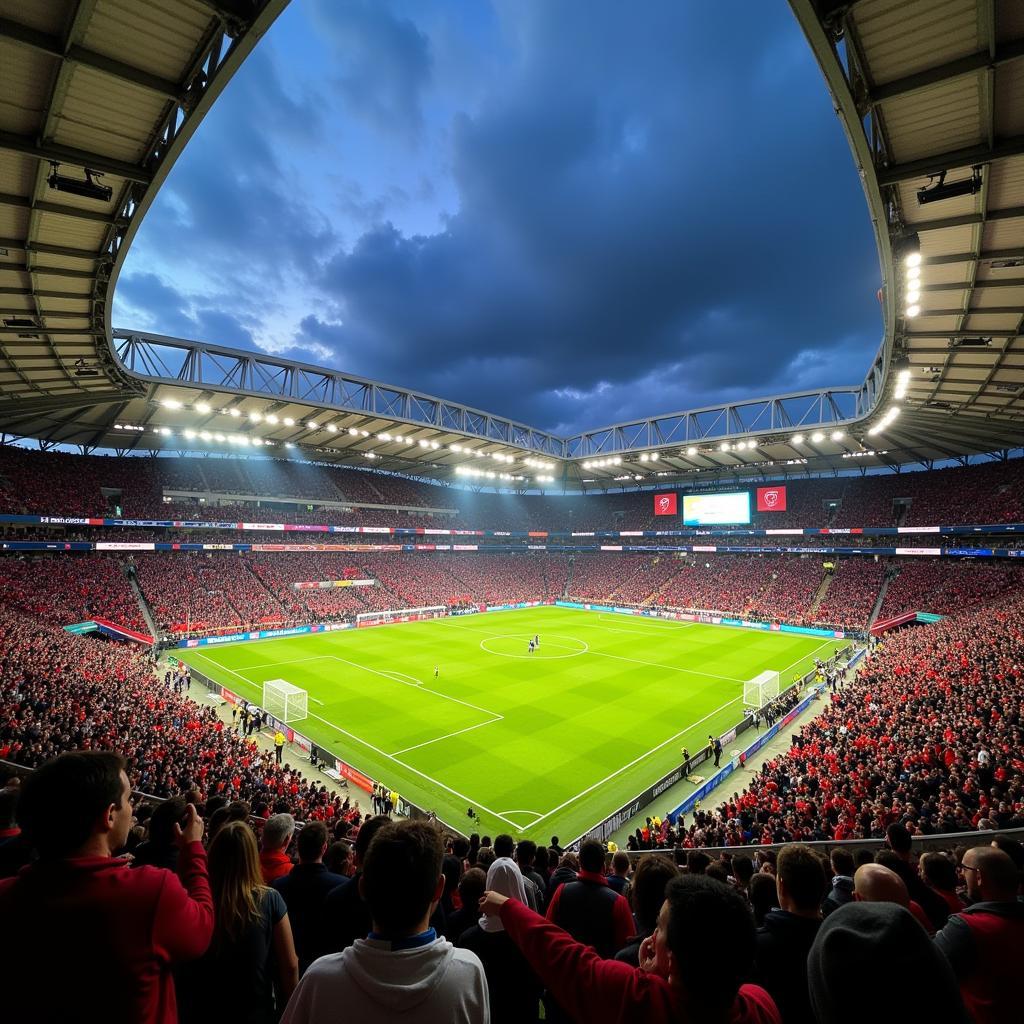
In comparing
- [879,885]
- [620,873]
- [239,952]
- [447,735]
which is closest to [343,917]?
[239,952]

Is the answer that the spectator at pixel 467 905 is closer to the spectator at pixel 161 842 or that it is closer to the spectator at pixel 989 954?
the spectator at pixel 161 842

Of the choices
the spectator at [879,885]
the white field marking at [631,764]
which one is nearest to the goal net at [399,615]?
the white field marking at [631,764]

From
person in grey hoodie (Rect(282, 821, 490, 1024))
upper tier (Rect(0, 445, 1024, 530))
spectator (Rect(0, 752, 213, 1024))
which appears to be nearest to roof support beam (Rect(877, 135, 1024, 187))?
person in grey hoodie (Rect(282, 821, 490, 1024))

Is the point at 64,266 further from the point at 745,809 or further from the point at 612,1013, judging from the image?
the point at 745,809

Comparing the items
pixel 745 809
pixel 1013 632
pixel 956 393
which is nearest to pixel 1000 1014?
pixel 745 809

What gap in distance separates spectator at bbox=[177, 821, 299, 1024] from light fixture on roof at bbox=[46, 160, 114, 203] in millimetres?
15693

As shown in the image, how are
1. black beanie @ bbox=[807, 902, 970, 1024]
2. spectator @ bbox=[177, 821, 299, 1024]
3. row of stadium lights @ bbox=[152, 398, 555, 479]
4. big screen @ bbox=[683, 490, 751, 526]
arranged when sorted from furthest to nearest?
big screen @ bbox=[683, 490, 751, 526], row of stadium lights @ bbox=[152, 398, 555, 479], spectator @ bbox=[177, 821, 299, 1024], black beanie @ bbox=[807, 902, 970, 1024]

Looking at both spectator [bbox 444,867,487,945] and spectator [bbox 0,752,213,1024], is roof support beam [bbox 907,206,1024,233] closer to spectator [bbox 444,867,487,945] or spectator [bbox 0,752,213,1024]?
spectator [bbox 444,867,487,945]

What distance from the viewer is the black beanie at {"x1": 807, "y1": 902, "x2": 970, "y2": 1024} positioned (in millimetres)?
1616

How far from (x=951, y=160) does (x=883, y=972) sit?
1578 cm

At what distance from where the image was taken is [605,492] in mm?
82562

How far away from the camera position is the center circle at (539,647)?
130 feet

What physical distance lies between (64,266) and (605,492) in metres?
71.7

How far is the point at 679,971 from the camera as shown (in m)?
1.90
